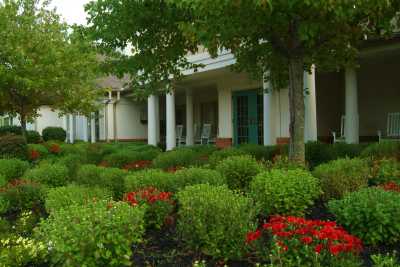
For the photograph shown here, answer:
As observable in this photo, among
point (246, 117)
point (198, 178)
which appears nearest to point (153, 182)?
point (198, 178)

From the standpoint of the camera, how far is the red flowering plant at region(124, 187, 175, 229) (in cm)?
515

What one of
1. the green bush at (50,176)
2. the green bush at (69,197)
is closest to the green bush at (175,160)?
the green bush at (50,176)

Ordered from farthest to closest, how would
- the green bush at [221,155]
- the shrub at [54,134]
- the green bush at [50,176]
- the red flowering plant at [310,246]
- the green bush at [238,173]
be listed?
the shrub at [54,134] → the green bush at [221,155] → the green bush at [50,176] → the green bush at [238,173] → the red flowering plant at [310,246]

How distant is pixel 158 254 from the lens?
4434 millimetres

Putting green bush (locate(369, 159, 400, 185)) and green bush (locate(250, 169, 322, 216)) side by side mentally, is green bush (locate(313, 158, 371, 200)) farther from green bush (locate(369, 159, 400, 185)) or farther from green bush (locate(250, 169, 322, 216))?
green bush (locate(250, 169, 322, 216))

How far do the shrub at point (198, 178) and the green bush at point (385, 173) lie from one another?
1.99 m

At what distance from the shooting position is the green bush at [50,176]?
7801 millimetres

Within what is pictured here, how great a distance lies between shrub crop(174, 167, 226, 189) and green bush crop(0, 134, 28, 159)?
7894mm

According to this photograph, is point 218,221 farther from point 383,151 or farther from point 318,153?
point 318,153

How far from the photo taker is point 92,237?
12.0ft

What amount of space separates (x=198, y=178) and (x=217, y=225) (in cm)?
194

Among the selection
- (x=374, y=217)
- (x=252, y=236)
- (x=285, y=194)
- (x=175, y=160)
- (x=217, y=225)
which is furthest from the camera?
(x=175, y=160)

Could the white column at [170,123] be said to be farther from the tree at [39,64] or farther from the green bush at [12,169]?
the green bush at [12,169]

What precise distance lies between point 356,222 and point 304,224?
70 cm
